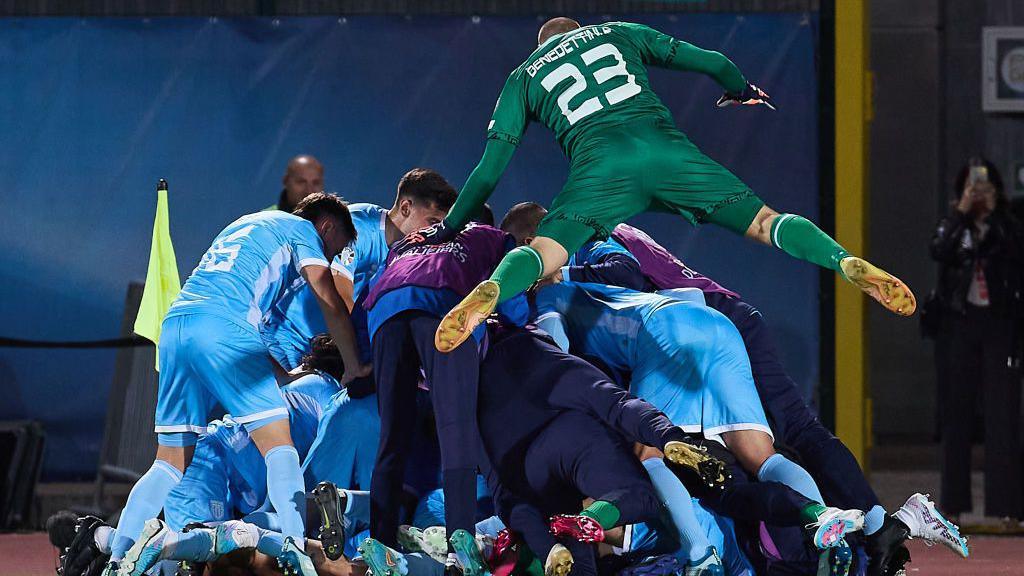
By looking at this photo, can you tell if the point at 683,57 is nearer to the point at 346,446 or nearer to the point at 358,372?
the point at 358,372

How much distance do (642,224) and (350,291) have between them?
2044 millimetres

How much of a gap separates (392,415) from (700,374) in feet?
3.46

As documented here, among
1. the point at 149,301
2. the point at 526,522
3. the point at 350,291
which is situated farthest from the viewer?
the point at 149,301

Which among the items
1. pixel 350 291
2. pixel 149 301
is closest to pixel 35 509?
pixel 149 301

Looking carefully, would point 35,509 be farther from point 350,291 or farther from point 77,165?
point 350,291

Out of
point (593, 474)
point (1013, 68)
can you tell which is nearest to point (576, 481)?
point (593, 474)

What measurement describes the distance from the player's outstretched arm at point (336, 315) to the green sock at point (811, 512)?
1.65 metres

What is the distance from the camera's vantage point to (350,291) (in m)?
6.03

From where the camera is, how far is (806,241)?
4.97 metres

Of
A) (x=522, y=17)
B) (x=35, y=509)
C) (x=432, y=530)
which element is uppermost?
(x=522, y=17)

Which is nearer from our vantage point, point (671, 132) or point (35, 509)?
point (671, 132)

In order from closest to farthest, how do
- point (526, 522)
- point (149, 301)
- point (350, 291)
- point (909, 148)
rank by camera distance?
point (526, 522) < point (350, 291) < point (149, 301) < point (909, 148)

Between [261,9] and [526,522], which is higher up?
[261,9]

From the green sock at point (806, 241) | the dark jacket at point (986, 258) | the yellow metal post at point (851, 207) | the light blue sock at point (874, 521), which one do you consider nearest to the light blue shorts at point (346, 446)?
the green sock at point (806, 241)
